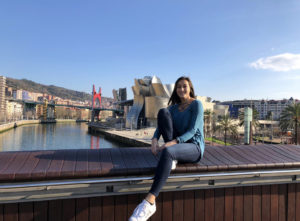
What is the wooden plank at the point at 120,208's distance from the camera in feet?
6.82

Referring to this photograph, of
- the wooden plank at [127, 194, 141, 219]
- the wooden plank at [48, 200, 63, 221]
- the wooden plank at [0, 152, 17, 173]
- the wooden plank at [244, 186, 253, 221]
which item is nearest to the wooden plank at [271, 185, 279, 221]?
the wooden plank at [244, 186, 253, 221]

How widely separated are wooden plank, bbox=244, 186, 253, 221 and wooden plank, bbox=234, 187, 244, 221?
0.06 m

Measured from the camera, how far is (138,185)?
80.4 inches

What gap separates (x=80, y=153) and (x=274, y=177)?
2426mm

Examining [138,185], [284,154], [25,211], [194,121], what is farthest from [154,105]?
[25,211]

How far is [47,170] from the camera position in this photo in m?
1.88

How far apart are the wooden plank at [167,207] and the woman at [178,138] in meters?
0.35

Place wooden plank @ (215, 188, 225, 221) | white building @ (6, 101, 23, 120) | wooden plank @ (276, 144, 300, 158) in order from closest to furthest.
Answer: wooden plank @ (215, 188, 225, 221) → wooden plank @ (276, 144, 300, 158) → white building @ (6, 101, 23, 120)

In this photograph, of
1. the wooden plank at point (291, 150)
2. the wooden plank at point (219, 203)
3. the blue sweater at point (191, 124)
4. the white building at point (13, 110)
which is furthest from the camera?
the white building at point (13, 110)

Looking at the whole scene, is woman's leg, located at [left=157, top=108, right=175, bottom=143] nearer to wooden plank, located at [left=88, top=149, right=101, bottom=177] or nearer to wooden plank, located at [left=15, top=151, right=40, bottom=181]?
wooden plank, located at [left=88, top=149, right=101, bottom=177]

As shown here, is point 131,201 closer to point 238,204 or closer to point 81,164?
point 81,164

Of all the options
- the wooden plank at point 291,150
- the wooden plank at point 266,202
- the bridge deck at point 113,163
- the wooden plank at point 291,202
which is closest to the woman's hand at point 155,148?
the bridge deck at point 113,163

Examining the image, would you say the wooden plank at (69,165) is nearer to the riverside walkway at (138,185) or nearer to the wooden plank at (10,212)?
the riverside walkway at (138,185)

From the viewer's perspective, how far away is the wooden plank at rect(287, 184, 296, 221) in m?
2.53
